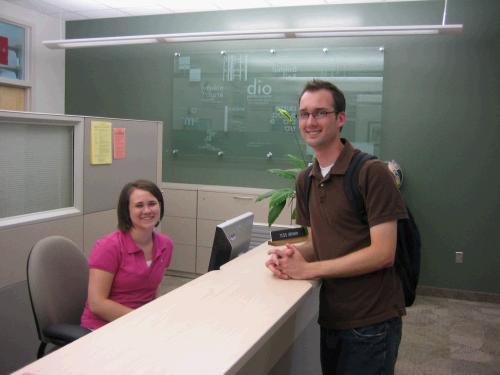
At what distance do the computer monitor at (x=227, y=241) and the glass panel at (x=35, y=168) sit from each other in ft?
4.27

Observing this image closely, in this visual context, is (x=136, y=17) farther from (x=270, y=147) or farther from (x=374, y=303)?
(x=374, y=303)

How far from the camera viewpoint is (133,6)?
16.5ft

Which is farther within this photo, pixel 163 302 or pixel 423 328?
pixel 423 328

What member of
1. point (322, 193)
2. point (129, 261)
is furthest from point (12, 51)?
point (322, 193)

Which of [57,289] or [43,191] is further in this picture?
[43,191]

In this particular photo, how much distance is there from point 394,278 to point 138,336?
0.80 meters

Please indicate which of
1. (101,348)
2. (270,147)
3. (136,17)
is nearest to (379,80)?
(270,147)

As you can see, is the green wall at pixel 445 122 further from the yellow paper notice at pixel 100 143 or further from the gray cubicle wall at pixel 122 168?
the yellow paper notice at pixel 100 143

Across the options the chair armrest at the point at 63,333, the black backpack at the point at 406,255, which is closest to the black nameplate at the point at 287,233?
the black backpack at the point at 406,255

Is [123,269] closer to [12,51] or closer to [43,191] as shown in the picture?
[43,191]

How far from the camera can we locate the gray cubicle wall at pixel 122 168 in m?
3.12

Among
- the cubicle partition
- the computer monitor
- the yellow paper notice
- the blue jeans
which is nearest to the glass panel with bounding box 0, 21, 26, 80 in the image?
the cubicle partition

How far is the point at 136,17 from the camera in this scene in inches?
213

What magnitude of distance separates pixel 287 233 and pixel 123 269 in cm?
68
